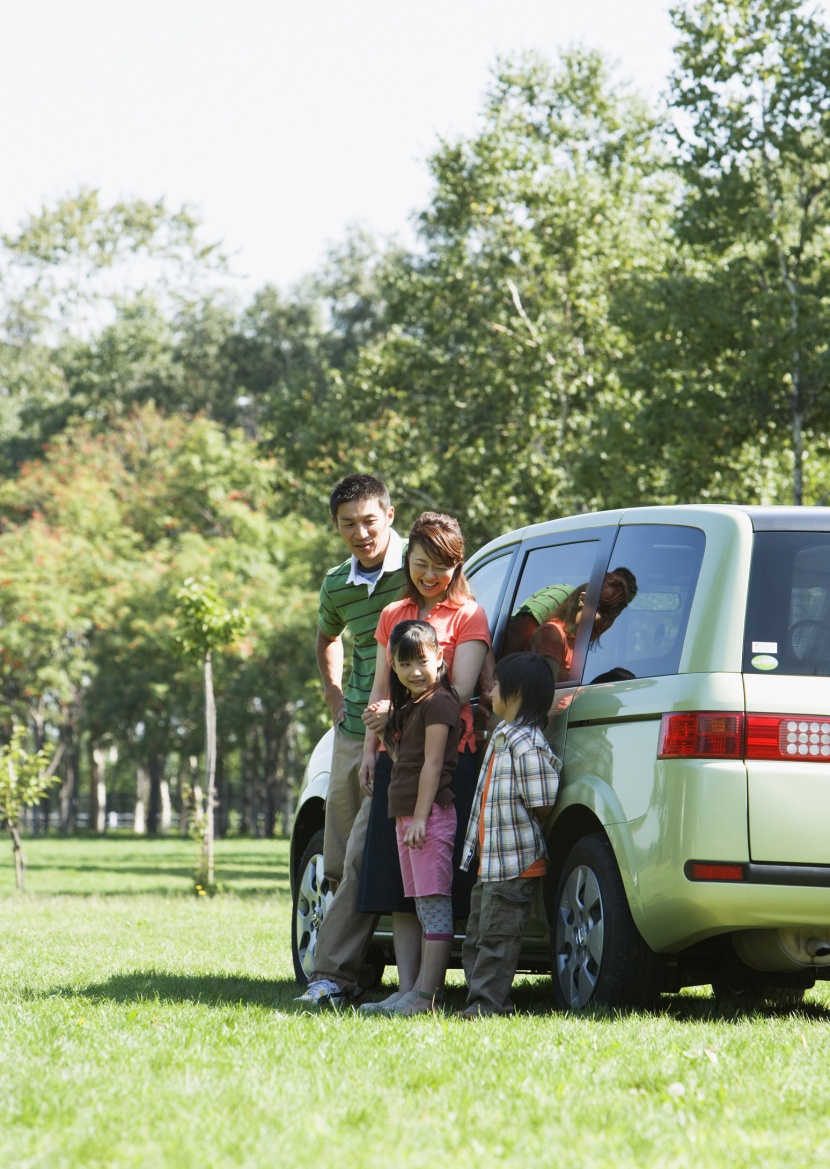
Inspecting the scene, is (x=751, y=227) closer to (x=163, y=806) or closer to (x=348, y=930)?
(x=348, y=930)

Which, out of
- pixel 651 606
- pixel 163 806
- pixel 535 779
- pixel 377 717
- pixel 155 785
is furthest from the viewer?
pixel 163 806

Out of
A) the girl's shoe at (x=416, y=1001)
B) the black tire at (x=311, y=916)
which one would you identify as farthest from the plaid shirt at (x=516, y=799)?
the black tire at (x=311, y=916)

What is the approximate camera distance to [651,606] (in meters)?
5.99

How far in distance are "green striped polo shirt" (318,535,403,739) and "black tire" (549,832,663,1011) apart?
132 centimetres

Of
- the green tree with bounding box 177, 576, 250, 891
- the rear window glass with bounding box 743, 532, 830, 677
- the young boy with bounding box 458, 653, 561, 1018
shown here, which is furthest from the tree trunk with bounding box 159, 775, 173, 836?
the rear window glass with bounding box 743, 532, 830, 677

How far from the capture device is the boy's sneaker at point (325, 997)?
658 cm

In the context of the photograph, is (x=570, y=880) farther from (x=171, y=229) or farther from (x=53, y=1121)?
(x=171, y=229)

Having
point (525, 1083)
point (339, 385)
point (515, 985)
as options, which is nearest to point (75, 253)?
Result: point (339, 385)

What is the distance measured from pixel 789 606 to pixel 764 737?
0.51 m

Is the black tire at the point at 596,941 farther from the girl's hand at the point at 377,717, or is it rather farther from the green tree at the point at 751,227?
the green tree at the point at 751,227

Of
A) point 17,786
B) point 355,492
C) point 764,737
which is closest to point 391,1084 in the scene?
point 764,737

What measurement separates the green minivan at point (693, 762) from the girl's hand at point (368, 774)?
0.86 meters

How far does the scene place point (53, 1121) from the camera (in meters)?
3.96

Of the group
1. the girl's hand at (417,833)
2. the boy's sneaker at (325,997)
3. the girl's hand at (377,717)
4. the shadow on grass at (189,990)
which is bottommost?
the shadow on grass at (189,990)
